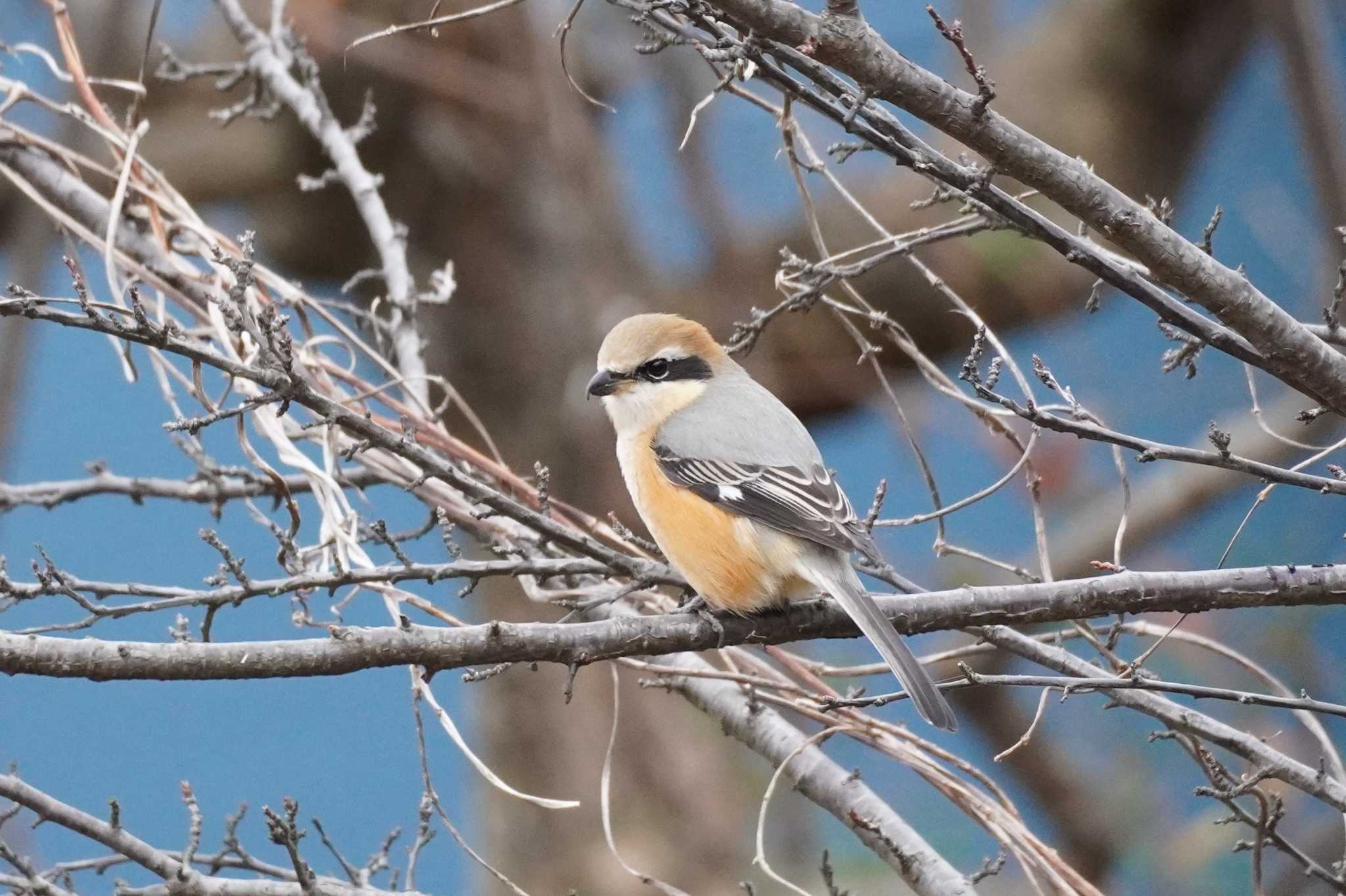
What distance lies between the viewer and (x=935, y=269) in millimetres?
4871

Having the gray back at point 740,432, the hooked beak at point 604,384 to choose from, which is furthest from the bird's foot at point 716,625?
the hooked beak at point 604,384

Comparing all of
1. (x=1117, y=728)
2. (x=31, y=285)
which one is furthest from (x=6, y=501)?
(x=1117, y=728)

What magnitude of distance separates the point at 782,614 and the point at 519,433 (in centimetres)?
286

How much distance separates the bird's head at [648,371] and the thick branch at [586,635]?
1.01m

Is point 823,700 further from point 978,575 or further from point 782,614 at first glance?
point 978,575

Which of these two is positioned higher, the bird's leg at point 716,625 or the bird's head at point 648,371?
the bird's head at point 648,371

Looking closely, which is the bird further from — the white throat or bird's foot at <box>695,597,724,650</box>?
bird's foot at <box>695,597,724,650</box>

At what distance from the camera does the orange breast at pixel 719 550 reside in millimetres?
2188

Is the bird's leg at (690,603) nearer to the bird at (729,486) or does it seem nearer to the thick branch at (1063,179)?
the bird at (729,486)

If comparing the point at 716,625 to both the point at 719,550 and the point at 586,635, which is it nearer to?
the point at 586,635

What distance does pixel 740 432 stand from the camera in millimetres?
2582

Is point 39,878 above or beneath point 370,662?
beneath

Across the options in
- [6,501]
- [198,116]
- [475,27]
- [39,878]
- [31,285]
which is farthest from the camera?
[198,116]

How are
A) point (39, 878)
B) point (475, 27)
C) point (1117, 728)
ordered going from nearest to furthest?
point (39, 878), point (475, 27), point (1117, 728)
